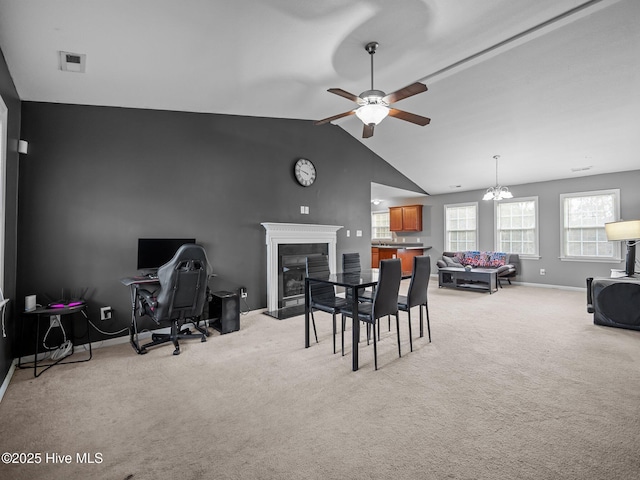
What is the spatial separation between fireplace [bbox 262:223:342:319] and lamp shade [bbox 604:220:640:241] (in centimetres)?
398

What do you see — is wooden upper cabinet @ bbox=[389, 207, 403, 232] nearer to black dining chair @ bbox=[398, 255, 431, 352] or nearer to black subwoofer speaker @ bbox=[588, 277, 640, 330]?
black subwoofer speaker @ bbox=[588, 277, 640, 330]

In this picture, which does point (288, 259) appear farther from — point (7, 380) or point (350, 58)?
point (7, 380)

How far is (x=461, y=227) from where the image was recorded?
868cm

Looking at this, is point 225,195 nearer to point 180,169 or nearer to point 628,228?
point 180,169

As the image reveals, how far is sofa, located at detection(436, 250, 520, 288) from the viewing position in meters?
7.24

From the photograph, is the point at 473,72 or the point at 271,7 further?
the point at 473,72

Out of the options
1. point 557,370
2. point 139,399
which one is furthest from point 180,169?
point 557,370

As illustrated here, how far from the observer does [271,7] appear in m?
2.28

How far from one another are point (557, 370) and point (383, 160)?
5421 millimetres

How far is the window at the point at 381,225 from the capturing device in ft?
34.7

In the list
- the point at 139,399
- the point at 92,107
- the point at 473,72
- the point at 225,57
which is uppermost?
the point at 473,72

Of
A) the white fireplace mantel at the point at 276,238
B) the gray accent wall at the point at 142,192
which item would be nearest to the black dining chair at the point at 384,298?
the white fireplace mantel at the point at 276,238

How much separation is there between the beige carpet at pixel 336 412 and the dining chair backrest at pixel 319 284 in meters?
0.52

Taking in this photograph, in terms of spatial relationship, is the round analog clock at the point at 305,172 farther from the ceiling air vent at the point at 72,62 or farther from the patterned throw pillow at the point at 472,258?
the patterned throw pillow at the point at 472,258
